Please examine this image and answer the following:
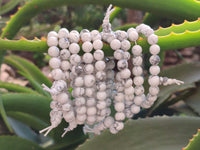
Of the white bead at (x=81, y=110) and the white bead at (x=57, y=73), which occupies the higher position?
the white bead at (x=57, y=73)

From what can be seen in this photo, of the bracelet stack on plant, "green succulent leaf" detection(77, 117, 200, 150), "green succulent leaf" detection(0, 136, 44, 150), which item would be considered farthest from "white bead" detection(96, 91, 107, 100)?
"green succulent leaf" detection(0, 136, 44, 150)

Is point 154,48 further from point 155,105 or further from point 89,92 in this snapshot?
point 155,105

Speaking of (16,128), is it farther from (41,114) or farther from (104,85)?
(104,85)

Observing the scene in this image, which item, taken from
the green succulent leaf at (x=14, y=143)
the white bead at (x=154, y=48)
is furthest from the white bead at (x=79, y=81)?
the green succulent leaf at (x=14, y=143)

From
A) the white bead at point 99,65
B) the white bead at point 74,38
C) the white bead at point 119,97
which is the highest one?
the white bead at point 74,38

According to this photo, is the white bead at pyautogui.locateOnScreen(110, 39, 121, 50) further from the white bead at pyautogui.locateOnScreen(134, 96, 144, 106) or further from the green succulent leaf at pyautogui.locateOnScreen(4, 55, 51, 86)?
the green succulent leaf at pyautogui.locateOnScreen(4, 55, 51, 86)

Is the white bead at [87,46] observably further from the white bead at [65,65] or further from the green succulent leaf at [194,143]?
the green succulent leaf at [194,143]
